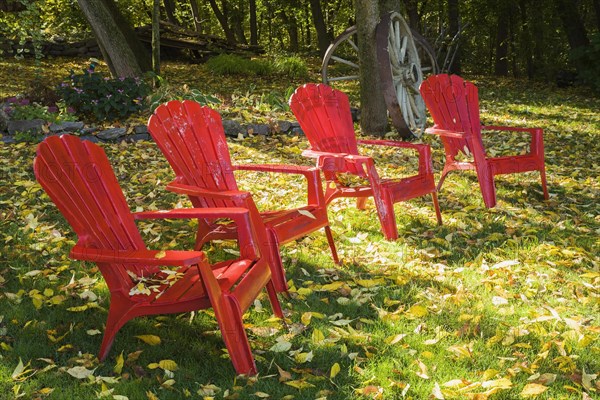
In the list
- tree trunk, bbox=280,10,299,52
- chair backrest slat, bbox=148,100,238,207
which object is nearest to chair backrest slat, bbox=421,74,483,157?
chair backrest slat, bbox=148,100,238,207

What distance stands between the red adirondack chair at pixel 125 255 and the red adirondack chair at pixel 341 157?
1494 mm

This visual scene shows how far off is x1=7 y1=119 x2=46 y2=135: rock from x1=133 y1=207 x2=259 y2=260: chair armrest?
172 inches

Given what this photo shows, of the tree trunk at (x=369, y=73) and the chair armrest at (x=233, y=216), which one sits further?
the tree trunk at (x=369, y=73)

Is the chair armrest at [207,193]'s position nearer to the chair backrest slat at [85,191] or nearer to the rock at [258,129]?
the chair backrest slat at [85,191]

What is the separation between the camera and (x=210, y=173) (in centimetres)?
358

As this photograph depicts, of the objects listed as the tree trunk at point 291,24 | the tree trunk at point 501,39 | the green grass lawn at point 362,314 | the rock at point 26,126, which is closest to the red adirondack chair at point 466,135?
the green grass lawn at point 362,314

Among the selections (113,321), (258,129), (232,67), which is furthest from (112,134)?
(232,67)

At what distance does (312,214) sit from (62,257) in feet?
4.67

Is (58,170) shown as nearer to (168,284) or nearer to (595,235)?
(168,284)

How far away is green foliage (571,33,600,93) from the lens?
1136 centimetres

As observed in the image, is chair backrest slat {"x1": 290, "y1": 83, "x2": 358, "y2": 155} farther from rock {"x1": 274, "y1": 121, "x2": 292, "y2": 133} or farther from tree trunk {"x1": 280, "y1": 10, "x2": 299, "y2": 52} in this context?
tree trunk {"x1": 280, "y1": 10, "x2": 299, "y2": 52}

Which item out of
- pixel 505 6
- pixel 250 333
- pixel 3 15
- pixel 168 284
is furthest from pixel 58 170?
pixel 505 6

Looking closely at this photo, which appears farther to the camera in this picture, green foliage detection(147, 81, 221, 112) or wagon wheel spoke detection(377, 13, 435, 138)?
green foliage detection(147, 81, 221, 112)

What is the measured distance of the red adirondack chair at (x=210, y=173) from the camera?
128 inches
